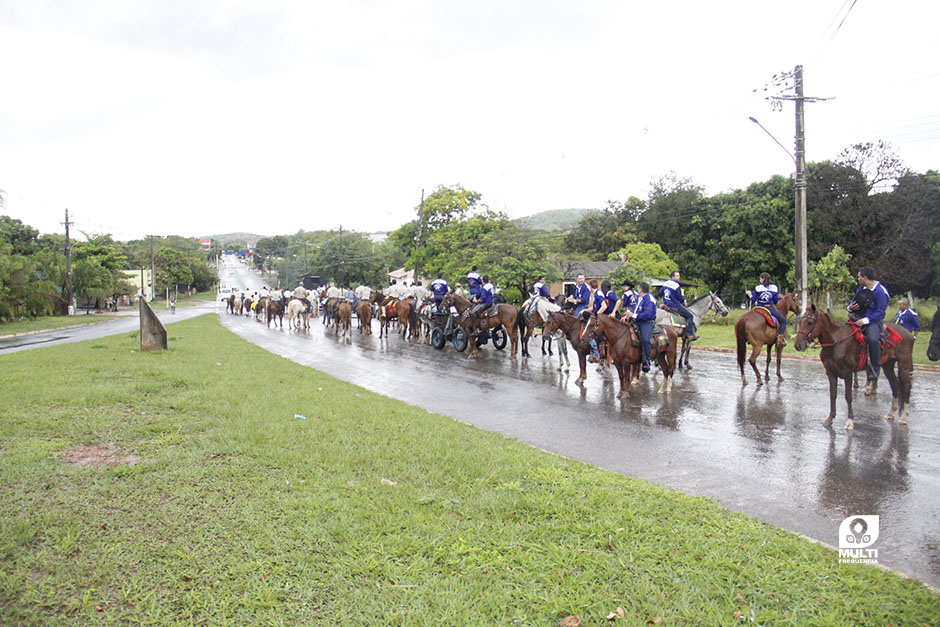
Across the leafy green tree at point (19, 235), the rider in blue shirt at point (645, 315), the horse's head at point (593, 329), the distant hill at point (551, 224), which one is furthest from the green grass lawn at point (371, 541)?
the leafy green tree at point (19, 235)

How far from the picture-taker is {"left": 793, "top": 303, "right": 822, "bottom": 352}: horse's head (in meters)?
8.79

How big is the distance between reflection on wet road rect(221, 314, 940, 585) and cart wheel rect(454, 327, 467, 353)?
4.33m

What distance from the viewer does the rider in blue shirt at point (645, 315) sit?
1173cm

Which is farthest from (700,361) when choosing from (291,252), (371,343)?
(291,252)

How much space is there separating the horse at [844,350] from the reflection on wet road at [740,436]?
0.47 meters

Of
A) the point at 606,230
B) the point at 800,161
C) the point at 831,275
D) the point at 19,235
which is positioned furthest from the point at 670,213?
the point at 19,235

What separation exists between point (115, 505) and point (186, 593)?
164 centimetres

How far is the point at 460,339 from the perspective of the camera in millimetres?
20500

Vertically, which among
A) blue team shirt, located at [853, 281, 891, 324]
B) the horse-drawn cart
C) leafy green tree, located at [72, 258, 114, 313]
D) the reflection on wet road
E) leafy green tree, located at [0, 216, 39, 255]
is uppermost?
leafy green tree, located at [0, 216, 39, 255]

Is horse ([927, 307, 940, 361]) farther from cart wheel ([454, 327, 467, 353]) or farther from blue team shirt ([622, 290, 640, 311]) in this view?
cart wheel ([454, 327, 467, 353])

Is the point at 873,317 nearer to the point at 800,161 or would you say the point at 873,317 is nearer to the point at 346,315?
the point at 800,161

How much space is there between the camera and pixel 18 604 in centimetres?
347

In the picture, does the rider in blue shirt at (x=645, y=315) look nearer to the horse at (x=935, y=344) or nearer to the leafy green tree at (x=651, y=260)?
the horse at (x=935, y=344)

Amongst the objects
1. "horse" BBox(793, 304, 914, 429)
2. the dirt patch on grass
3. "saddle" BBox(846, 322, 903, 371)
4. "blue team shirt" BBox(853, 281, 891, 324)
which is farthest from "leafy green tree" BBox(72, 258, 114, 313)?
"blue team shirt" BBox(853, 281, 891, 324)
